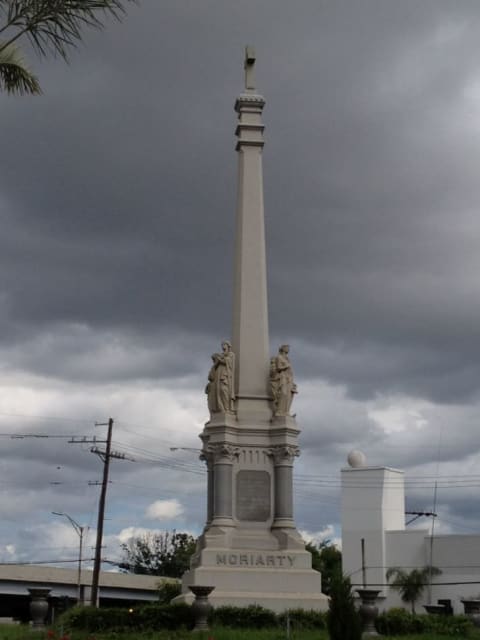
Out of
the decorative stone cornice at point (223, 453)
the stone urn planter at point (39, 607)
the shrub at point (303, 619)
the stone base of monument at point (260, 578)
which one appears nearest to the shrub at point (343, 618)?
the shrub at point (303, 619)

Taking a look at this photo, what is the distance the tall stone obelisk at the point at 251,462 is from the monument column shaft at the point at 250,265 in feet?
0.11

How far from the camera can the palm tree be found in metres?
60.7

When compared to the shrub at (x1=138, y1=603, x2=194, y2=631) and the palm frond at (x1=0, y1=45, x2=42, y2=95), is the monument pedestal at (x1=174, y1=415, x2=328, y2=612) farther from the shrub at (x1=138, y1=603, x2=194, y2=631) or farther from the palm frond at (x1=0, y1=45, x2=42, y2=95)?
the palm frond at (x1=0, y1=45, x2=42, y2=95)

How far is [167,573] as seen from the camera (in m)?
90.8

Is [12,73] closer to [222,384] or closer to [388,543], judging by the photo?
[222,384]

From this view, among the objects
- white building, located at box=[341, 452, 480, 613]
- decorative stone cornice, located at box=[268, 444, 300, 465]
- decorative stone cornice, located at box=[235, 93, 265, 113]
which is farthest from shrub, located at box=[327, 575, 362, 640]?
white building, located at box=[341, 452, 480, 613]

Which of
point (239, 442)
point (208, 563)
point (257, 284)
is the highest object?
point (257, 284)

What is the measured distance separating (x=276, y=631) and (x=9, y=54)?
1439 centimetres

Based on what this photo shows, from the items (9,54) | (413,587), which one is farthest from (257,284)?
(413,587)

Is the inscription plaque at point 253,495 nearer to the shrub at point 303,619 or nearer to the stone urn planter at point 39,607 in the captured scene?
the shrub at point 303,619

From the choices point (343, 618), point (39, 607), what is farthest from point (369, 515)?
point (343, 618)

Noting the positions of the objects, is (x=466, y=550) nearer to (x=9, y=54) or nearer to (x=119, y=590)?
Answer: (x=119, y=590)

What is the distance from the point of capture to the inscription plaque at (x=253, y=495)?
103 feet

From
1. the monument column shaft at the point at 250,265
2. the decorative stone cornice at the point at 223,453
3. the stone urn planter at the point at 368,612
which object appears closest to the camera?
the stone urn planter at the point at 368,612
